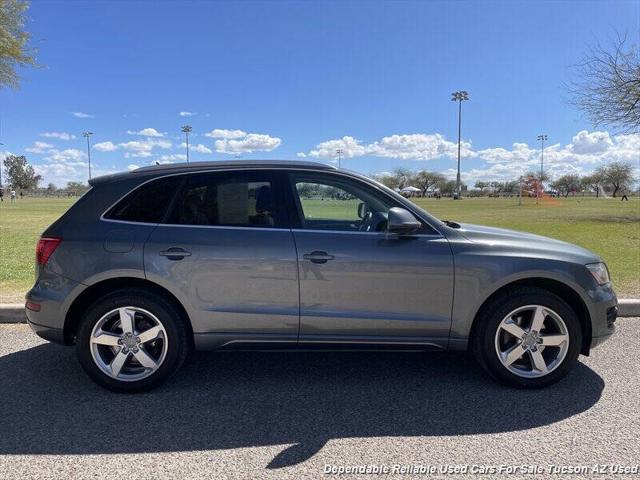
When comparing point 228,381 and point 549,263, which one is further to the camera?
point 228,381

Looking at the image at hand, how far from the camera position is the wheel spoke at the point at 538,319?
12.0 ft

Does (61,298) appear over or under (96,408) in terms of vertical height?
over

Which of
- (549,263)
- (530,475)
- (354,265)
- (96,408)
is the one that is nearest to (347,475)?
(530,475)

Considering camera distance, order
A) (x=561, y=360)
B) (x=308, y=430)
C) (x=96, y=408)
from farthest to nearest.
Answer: (x=561, y=360)
(x=96, y=408)
(x=308, y=430)

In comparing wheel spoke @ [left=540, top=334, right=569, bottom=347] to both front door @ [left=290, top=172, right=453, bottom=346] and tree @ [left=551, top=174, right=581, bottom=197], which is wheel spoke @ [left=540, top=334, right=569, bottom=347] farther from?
tree @ [left=551, top=174, right=581, bottom=197]

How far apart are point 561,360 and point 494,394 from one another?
1.95 feet

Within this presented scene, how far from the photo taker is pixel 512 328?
364 cm

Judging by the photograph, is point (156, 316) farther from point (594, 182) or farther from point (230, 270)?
point (594, 182)

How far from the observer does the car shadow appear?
3.02 metres

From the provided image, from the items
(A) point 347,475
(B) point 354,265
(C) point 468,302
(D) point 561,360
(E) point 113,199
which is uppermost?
(E) point 113,199

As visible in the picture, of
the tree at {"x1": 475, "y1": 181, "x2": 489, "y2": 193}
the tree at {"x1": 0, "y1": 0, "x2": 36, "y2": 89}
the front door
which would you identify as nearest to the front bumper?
the front door

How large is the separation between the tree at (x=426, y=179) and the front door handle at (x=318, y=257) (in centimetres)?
14070

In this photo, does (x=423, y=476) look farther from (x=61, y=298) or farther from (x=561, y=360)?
(x=61, y=298)

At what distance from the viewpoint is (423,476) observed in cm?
263
